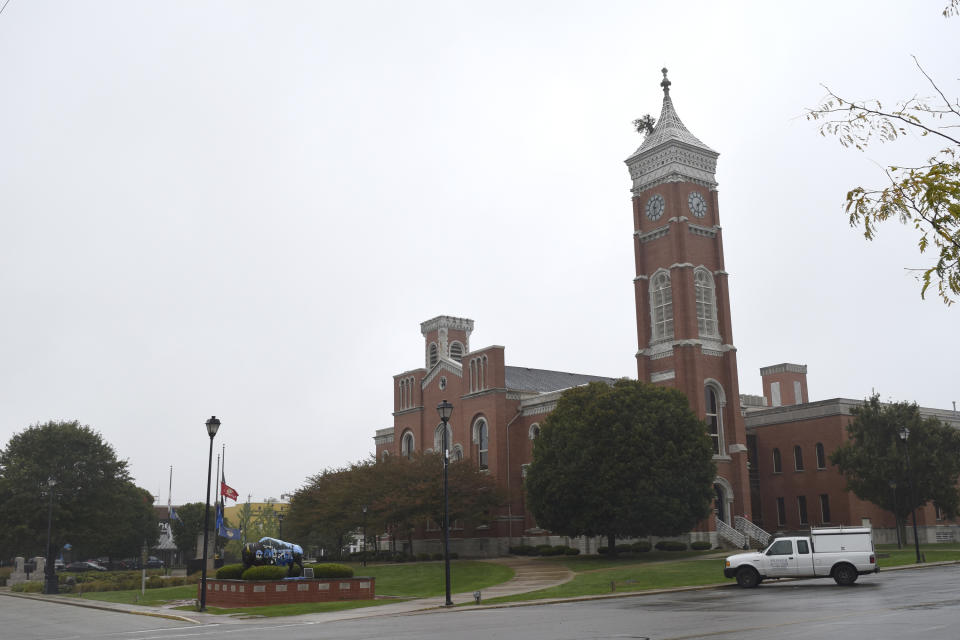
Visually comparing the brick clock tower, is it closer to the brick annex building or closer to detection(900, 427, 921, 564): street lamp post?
the brick annex building

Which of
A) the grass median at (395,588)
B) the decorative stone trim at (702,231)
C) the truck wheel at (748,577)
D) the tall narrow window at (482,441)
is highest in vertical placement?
the decorative stone trim at (702,231)

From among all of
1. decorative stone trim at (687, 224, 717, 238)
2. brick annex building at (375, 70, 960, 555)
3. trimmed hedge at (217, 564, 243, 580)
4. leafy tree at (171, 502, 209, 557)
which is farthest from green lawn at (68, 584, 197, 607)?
leafy tree at (171, 502, 209, 557)

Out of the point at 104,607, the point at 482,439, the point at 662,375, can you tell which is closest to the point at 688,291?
the point at 662,375

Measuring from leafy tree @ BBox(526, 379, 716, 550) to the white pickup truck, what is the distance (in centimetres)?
1721

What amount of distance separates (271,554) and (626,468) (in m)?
20.8

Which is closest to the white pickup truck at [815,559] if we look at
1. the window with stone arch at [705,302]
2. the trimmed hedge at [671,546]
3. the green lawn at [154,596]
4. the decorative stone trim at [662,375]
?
the trimmed hedge at [671,546]

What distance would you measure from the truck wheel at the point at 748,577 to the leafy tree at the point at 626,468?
17122 millimetres

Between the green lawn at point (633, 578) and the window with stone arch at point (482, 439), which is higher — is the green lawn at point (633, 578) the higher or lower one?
the lower one

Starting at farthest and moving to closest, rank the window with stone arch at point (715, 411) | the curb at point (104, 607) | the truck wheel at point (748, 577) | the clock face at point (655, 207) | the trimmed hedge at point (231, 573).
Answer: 1. the clock face at point (655, 207)
2. the window with stone arch at point (715, 411)
3. the trimmed hedge at point (231, 573)
4. the truck wheel at point (748, 577)
5. the curb at point (104, 607)

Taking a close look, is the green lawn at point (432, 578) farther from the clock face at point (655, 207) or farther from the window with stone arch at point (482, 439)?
the clock face at point (655, 207)

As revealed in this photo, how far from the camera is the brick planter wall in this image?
108 ft

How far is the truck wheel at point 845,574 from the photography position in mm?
28391

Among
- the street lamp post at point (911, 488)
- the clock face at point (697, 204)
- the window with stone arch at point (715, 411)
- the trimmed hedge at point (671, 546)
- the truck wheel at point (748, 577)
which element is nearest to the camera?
the truck wheel at point (748, 577)

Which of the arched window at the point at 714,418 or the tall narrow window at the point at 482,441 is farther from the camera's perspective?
the tall narrow window at the point at 482,441
